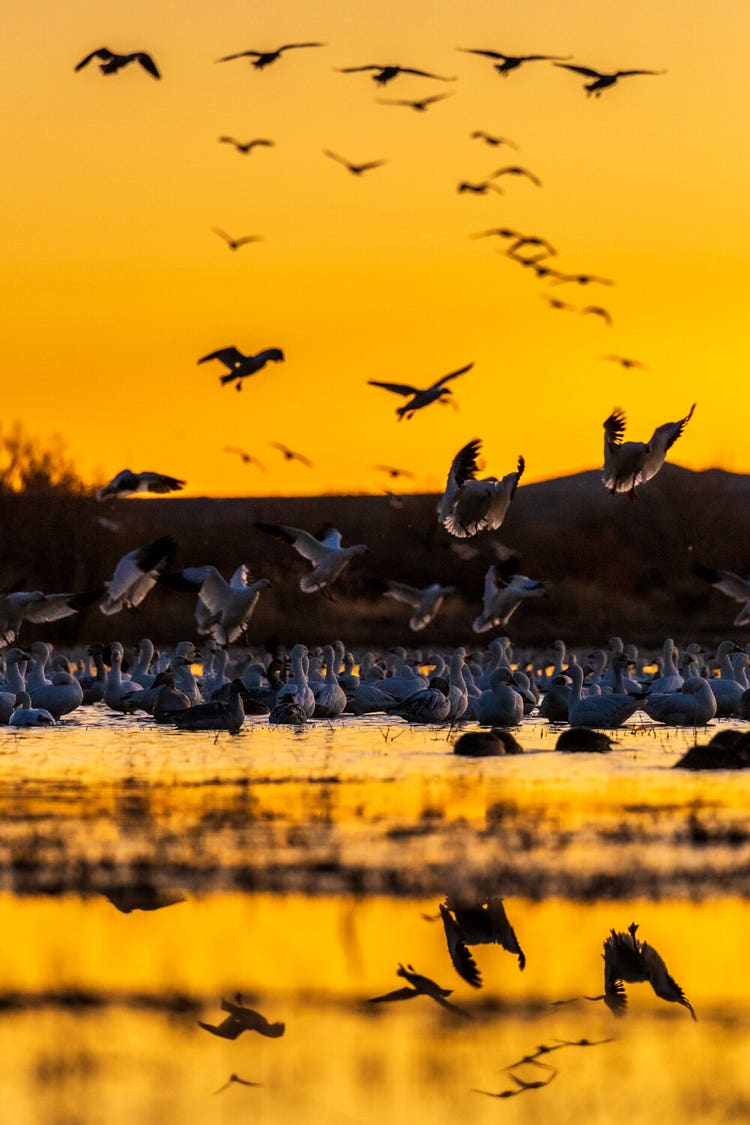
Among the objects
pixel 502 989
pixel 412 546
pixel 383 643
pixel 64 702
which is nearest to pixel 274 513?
pixel 412 546

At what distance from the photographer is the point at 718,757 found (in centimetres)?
1694

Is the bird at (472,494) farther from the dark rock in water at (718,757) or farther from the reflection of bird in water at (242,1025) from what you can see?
the reflection of bird in water at (242,1025)

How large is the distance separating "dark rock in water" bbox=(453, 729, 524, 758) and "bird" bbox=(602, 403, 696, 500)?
2344 millimetres

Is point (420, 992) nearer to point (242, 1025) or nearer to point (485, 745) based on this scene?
point (242, 1025)

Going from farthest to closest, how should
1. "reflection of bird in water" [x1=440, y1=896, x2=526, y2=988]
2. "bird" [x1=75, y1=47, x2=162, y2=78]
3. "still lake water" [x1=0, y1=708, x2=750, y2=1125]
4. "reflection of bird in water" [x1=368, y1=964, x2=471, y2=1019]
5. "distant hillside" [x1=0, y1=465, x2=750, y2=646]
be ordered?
"distant hillside" [x1=0, y1=465, x2=750, y2=646] < "bird" [x1=75, y1=47, x2=162, y2=78] < "reflection of bird in water" [x1=440, y1=896, x2=526, y2=988] < "reflection of bird in water" [x1=368, y1=964, x2=471, y2=1019] < "still lake water" [x1=0, y1=708, x2=750, y2=1125]

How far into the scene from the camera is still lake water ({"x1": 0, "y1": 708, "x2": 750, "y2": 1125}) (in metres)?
7.74

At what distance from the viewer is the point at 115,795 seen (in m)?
15.3

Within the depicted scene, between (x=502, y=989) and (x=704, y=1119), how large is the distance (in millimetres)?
1925

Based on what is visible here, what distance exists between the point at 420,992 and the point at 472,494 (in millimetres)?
8984

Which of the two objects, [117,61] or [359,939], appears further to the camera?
[117,61]

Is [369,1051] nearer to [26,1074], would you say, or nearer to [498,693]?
[26,1074]

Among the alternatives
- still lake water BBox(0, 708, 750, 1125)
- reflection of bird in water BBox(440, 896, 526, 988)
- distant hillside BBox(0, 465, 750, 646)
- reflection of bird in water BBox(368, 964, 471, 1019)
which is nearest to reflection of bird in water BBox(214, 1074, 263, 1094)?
still lake water BBox(0, 708, 750, 1125)

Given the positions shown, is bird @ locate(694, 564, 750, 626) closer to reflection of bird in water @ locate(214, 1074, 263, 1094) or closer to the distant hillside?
the distant hillside

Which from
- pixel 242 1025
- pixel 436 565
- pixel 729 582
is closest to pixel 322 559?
pixel 729 582
